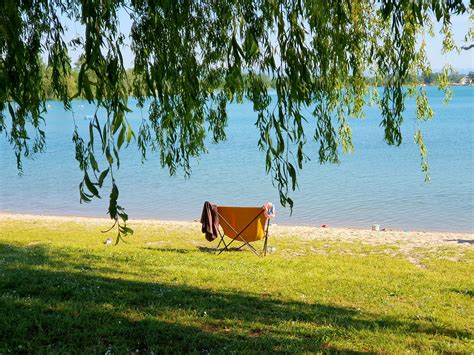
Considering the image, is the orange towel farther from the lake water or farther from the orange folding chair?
the lake water

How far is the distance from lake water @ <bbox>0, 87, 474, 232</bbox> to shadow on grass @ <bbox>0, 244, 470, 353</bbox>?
28.1ft

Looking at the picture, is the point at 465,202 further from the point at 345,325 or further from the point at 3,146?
the point at 3,146

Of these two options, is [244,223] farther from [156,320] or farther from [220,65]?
[156,320]

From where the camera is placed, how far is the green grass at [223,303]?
4.50m

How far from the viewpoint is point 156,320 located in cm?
488

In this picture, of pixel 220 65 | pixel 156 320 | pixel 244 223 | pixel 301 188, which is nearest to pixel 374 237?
pixel 244 223

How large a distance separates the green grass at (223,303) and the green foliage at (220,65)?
1.26 m

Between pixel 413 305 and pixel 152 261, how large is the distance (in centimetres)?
369

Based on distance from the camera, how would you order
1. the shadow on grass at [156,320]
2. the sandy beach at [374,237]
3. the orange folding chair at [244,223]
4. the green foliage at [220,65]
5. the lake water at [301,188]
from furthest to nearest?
1. the lake water at [301,188]
2. the sandy beach at [374,237]
3. the orange folding chair at [244,223]
4. the shadow on grass at [156,320]
5. the green foliage at [220,65]

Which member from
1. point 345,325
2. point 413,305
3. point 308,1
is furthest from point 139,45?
point 413,305

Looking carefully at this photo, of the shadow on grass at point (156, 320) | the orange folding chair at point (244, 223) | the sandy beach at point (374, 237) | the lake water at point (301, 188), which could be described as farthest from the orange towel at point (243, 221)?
the lake water at point (301, 188)

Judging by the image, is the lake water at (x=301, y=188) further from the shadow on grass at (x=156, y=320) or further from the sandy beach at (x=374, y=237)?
the shadow on grass at (x=156, y=320)

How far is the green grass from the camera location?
4496 mm

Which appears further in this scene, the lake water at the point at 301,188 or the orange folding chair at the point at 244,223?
the lake water at the point at 301,188
